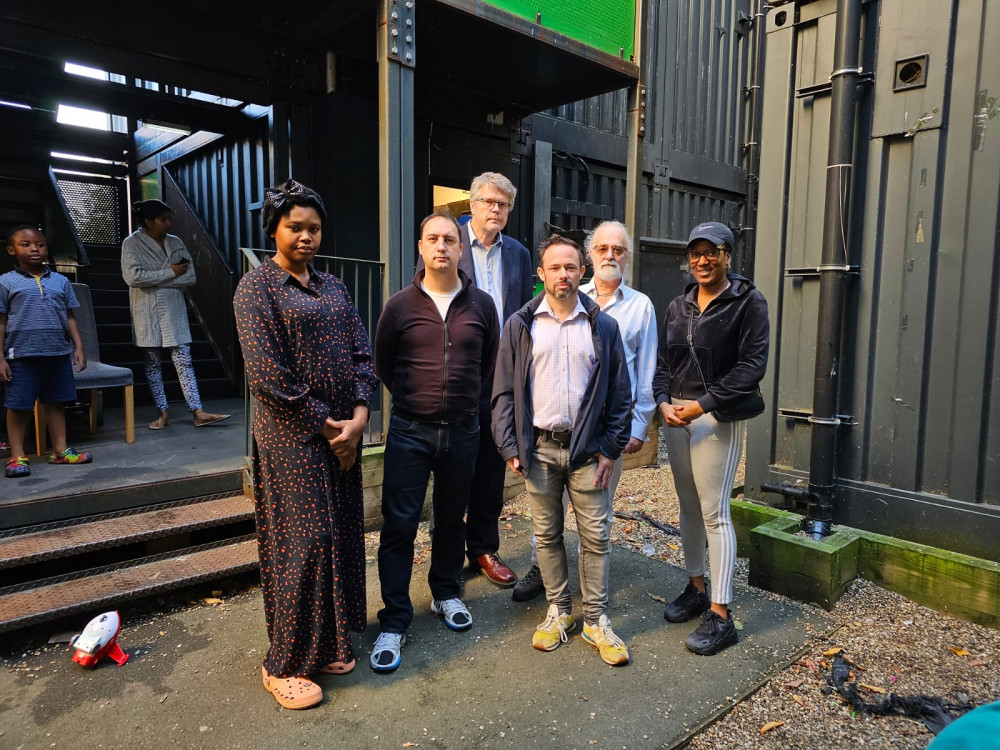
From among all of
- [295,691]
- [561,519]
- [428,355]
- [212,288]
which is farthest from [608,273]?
[212,288]

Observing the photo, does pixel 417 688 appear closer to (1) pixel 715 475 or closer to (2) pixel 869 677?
(1) pixel 715 475

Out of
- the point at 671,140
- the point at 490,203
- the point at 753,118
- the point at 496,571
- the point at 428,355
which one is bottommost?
the point at 496,571

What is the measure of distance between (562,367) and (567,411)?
7.4 inches

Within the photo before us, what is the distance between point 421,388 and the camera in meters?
2.77

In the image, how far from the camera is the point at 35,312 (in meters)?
4.07

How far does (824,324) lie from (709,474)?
54.0 inches

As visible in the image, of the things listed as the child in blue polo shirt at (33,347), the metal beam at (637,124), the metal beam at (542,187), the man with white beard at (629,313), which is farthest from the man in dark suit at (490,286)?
the metal beam at (542,187)

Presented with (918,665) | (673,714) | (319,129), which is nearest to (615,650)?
(673,714)

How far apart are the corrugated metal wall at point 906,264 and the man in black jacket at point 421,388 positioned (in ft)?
7.36

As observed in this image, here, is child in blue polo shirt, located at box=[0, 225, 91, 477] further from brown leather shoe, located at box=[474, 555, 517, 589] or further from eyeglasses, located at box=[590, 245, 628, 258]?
eyeglasses, located at box=[590, 245, 628, 258]

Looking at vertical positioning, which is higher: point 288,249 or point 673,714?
point 288,249

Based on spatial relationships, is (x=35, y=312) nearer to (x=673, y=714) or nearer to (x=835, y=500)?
(x=673, y=714)

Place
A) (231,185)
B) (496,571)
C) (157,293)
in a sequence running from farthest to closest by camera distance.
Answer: (231,185), (157,293), (496,571)

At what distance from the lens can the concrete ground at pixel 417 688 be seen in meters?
2.27
